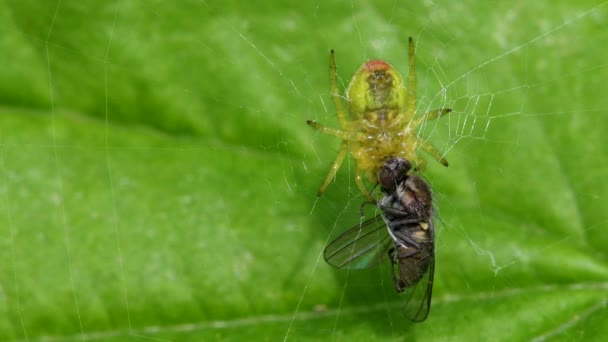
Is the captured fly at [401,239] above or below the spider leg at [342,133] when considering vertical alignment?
below

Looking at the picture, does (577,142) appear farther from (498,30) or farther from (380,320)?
(380,320)

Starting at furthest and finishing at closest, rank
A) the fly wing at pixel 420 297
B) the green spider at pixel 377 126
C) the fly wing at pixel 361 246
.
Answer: the green spider at pixel 377 126, the fly wing at pixel 361 246, the fly wing at pixel 420 297

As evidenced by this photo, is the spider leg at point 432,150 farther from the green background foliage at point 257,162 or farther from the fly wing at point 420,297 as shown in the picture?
the fly wing at point 420,297

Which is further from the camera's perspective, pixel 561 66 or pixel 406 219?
pixel 561 66

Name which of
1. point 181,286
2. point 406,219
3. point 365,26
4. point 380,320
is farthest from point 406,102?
point 181,286

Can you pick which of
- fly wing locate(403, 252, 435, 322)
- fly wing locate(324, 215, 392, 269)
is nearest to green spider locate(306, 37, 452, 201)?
fly wing locate(324, 215, 392, 269)

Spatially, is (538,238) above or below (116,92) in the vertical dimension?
below

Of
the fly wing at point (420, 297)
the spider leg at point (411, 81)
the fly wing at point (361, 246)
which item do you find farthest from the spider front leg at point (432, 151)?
the fly wing at point (420, 297)
